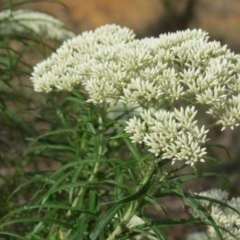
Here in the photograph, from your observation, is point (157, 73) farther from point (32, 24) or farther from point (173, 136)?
point (32, 24)

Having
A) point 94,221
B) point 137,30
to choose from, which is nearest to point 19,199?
point 94,221

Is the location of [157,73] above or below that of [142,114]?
above

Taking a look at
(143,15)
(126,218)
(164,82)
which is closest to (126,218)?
(126,218)

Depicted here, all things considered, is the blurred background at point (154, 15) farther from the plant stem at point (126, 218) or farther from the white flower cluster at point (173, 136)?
the white flower cluster at point (173, 136)

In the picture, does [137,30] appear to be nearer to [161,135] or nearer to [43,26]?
[43,26]

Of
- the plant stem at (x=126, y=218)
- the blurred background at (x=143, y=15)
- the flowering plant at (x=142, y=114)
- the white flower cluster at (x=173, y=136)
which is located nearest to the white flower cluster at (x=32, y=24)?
the flowering plant at (x=142, y=114)

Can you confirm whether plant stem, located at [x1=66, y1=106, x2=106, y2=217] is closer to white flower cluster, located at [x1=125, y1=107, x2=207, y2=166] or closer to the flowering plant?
the flowering plant
